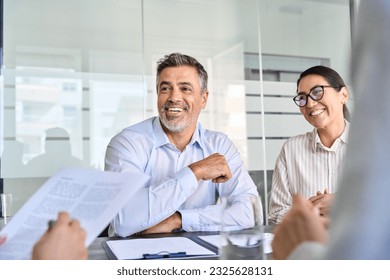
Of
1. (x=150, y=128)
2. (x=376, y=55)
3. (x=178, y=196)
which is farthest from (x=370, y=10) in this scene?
(x=150, y=128)

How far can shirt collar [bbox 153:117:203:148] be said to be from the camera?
2135mm

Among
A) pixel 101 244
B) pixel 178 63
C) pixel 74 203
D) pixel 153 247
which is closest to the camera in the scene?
pixel 74 203

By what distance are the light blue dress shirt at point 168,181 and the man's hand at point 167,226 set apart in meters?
0.02

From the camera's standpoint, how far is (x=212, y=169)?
6.33 ft

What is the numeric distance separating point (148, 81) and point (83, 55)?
594mm

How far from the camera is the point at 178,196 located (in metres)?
1.79

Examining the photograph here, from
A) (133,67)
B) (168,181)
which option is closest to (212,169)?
(168,181)

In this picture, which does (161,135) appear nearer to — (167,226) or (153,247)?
(167,226)

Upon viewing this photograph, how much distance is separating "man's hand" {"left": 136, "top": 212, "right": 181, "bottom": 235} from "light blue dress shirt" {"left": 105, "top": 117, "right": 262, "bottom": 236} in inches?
0.7

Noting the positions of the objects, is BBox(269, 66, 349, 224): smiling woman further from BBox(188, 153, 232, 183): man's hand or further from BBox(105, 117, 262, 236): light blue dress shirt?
BBox(188, 153, 232, 183): man's hand

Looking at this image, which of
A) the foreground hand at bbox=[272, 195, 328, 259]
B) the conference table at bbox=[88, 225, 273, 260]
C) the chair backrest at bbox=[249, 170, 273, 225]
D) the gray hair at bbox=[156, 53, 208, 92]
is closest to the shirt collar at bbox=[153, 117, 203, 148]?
the gray hair at bbox=[156, 53, 208, 92]

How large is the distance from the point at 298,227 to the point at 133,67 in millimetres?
3577

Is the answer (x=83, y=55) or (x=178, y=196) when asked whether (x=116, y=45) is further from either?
(x=178, y=196)

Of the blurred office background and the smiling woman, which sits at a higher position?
the blurred office background
